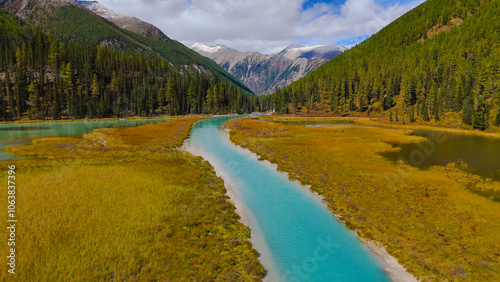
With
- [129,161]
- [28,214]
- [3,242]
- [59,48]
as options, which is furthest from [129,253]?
[59,48]

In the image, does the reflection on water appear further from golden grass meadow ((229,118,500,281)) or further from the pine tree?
the pine tree

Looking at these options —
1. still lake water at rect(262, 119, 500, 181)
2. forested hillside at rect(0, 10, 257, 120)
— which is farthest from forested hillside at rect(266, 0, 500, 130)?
forested hillside at rect(0, 10, 257, 120)

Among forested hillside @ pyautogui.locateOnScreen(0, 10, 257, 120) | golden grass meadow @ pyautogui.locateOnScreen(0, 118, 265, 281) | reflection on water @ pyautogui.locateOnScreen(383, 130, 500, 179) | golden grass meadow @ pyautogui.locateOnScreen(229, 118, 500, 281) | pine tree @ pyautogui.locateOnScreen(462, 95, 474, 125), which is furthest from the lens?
forested hillside @ pyautogui.locateOnScreen(0, 10, 257, 120)

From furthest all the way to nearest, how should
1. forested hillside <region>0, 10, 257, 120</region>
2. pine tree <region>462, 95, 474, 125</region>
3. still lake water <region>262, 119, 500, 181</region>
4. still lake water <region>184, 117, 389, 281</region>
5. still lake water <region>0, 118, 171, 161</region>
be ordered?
1. forested hillside <region>0, 10, 257, 120</region>
2. pine tree <region>462, 95, 474, 125</region>
3. still lake water <region>0, 118, 171, 161</region>
4. still lake water <region>262, 119, 500, 181</region>
5. still lake water <region>184, 117, 389, 281</region>

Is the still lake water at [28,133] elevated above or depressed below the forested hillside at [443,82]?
below

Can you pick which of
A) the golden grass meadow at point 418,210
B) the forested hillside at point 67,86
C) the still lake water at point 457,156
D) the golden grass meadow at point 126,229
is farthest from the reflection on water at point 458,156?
the forested hillside at point 67,86

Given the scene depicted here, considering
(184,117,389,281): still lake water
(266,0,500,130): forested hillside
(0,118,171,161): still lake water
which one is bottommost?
(184,117,389,281): still lake water

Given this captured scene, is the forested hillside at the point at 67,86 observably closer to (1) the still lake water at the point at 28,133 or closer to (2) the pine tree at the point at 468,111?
(1) the still lake water at the point at 28,133

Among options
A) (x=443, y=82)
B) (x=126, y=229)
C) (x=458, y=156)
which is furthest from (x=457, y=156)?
(x=443, y=82)
